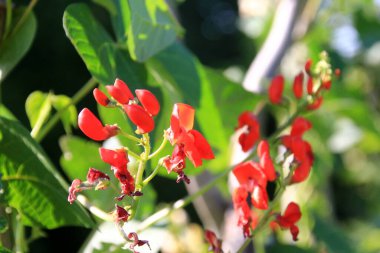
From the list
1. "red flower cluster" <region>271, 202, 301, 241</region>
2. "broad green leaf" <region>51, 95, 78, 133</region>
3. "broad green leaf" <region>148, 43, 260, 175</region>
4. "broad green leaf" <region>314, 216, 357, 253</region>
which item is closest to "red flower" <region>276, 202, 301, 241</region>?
"red flower cluster" <region>271, 202, 301, 241</region>

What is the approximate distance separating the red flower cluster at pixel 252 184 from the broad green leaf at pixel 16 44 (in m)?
0.21

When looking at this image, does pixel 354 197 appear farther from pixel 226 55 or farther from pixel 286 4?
pixel 286 4

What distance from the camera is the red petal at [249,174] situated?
1.72 feet

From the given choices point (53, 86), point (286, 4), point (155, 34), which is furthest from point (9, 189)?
point (53, 86)

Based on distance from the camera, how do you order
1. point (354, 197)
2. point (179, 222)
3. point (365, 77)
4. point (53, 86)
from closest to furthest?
1. point (179, 222)
2. point (365, 77)
3. point (354, 197)
4. point (53, 86)

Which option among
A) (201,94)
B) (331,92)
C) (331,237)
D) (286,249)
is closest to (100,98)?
(201,94)

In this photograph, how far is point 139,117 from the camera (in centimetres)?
40

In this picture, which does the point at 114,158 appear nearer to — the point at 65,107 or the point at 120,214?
the point at 120,214

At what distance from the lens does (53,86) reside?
6453 millimetres

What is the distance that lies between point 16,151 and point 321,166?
120cm

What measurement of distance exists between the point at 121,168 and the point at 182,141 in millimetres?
42

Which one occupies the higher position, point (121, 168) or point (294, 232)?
point (121, 168)

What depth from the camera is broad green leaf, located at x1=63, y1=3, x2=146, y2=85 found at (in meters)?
0.50

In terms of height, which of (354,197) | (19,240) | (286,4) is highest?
(19,240)
